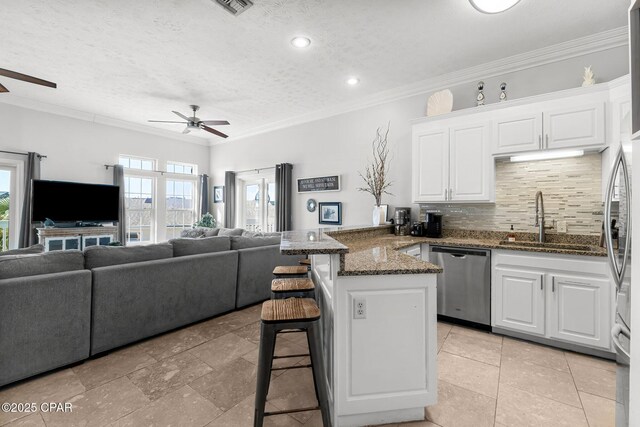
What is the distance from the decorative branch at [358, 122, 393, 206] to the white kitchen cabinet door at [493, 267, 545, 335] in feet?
6.05

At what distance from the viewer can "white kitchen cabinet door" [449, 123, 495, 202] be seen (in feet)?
10.3

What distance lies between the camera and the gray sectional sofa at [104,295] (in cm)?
207

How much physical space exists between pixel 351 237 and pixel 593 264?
82.1 inches

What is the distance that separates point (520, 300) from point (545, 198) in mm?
1183

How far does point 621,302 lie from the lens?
4.17 ft

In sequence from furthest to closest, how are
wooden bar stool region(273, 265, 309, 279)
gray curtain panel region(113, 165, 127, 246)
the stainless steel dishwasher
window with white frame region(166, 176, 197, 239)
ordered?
1. window with white frame region(166, 176, 197, 239)
2. gray curtain panel region(113, 165, 127, 246)
3. the stainless steel dishwasher
4. wooden bar stool region(273, 265, 309, 279)

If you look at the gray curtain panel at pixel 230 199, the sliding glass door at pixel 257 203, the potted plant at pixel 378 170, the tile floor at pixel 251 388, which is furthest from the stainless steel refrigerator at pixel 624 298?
the gray curtain panel at pixel 230 199

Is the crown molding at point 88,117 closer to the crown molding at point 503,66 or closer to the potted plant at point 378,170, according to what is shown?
the crown molding at point 503,66

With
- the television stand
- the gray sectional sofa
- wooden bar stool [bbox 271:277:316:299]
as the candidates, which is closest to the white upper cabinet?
wooden bar stool [bbox 271:277:316:299]

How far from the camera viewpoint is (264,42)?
305 centimetres

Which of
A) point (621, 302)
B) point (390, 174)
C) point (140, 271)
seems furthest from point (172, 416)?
point (390, 174)

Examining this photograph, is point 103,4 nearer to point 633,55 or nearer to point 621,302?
point 633,55

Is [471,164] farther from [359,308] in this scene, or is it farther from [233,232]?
[233,232]

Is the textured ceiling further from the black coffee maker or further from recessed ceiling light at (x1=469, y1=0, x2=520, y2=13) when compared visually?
the black coffee maker
